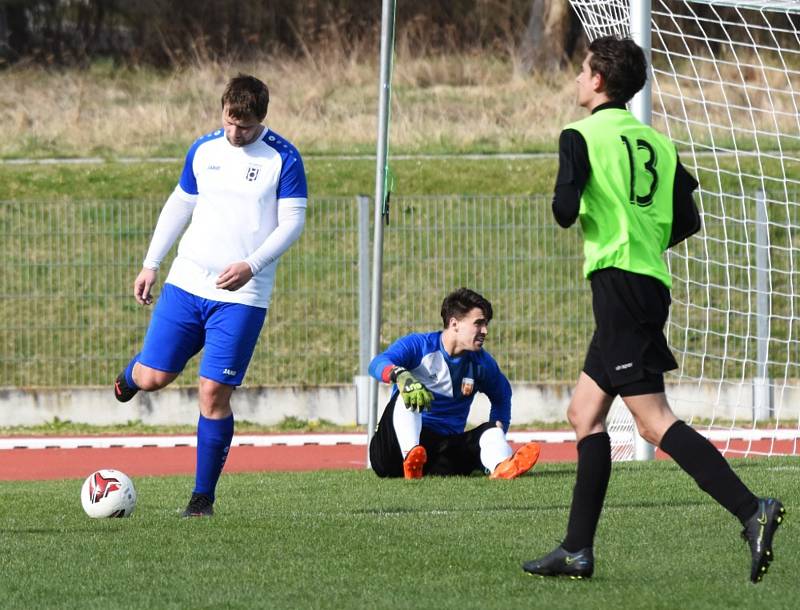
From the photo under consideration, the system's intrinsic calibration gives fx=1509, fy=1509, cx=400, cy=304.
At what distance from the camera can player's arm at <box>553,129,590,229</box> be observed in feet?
16.3

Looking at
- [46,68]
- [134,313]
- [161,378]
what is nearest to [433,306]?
[134,313]

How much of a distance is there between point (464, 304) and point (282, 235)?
2.20 metres

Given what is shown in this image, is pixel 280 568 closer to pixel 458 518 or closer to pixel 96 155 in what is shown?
pixel 458 518

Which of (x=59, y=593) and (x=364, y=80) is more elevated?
(x=364, y=80)

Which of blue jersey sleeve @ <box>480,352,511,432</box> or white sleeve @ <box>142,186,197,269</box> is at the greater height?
white sleeve @ <box>142,186,197,269</box>

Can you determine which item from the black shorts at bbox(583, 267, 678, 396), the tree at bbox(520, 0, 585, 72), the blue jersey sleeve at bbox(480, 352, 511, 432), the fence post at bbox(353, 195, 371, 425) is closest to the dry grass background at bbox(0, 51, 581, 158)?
the tree at bbox(520, 0, 585, 72)

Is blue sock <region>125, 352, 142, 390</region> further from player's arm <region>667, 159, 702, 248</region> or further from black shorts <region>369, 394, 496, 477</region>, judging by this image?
player's arm <region>667, 159, 702, 248</region>

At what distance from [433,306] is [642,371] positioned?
9347mm

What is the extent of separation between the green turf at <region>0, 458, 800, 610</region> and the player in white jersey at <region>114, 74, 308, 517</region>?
1.99ft

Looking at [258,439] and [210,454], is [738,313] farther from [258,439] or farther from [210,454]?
[210,454]

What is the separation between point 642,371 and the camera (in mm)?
5027

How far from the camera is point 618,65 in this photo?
5168 mm

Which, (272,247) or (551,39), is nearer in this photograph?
(272,247)

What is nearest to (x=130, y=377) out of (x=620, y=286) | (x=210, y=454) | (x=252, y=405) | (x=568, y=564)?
(x=210, y=454)
